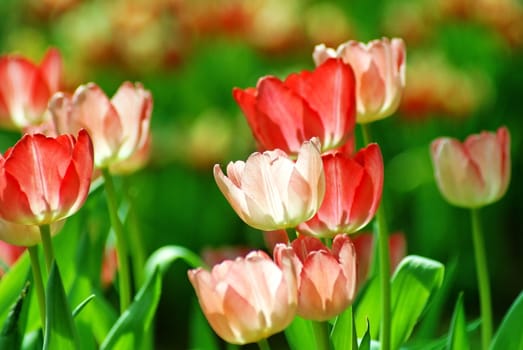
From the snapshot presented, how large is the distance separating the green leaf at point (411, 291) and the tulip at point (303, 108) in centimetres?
16

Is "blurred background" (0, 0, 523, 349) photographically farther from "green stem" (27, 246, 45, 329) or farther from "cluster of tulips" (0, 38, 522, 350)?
"green stem" (27, 246, 45, 329)

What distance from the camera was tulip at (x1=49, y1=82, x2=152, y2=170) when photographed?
109 cm

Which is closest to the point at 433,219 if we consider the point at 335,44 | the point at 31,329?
the point at 335,44

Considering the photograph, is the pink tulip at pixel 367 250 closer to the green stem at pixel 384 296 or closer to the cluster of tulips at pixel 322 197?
the cluster of tulips at pixel 322 197

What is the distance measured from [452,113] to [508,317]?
1696mm

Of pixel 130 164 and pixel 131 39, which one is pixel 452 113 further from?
pixel 130 164

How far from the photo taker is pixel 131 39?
2859 millimetres

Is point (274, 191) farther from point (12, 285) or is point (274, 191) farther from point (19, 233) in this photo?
point (12, 285)

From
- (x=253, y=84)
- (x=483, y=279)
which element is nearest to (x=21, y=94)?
(x=483, y=279)

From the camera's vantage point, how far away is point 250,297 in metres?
0.81

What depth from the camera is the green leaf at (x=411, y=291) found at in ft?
3.47

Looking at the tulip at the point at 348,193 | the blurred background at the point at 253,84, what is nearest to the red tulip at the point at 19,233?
the tulip at the point at 348,193

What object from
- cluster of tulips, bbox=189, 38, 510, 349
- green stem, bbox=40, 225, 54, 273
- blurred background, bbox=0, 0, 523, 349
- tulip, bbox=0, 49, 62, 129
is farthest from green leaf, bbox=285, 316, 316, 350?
blurred background, bbox=0, 0, 523, 349

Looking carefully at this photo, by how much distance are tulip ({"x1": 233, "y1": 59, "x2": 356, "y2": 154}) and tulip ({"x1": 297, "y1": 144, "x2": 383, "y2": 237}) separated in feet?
0.26
